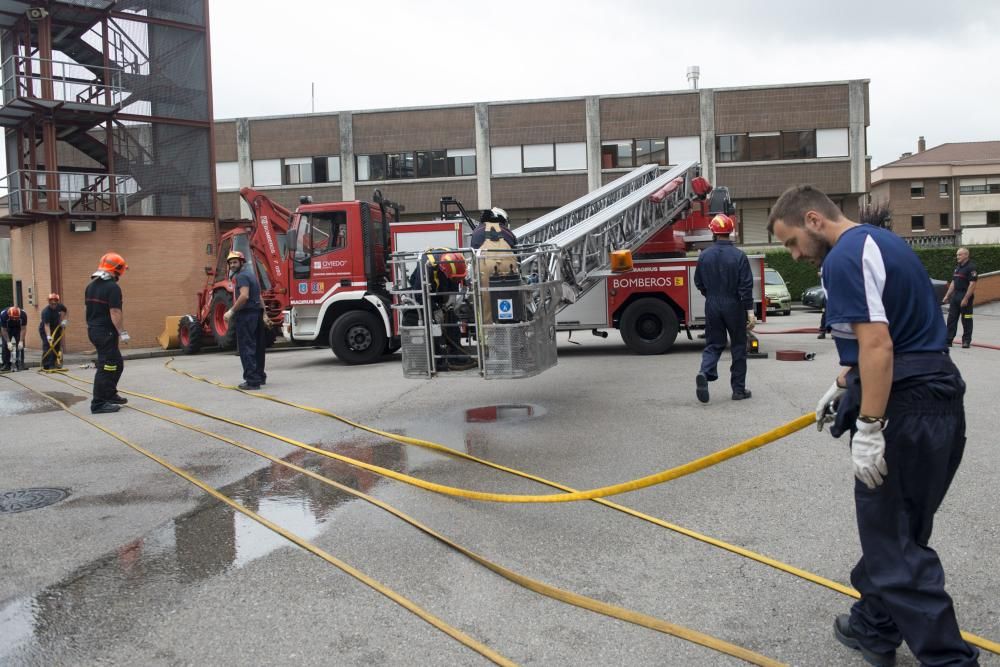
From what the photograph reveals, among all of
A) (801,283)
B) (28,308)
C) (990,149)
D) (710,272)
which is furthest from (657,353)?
(990,149)

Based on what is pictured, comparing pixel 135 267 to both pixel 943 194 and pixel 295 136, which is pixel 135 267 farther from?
pixel 943 194

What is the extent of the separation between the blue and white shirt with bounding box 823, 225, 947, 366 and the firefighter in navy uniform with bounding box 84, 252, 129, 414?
8.82m

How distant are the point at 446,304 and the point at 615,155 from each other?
29.0 m

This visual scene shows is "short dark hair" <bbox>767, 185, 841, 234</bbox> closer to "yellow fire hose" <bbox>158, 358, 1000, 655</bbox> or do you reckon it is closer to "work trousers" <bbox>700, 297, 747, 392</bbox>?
"yellow fire hose" <bbox>158, 358, 1000, 655</bbox>

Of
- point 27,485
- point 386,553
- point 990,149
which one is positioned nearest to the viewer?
point 386,553

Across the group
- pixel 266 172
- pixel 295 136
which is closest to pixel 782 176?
pixel 295 136

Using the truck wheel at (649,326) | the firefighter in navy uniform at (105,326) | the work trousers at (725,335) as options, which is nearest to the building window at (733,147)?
the truck wheel at (649,326)

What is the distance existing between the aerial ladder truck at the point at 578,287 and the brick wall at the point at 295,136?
2408cm

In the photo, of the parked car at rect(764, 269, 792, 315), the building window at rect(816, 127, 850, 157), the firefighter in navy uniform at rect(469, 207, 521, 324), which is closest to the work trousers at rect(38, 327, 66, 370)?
the firefighter in navy uniform at rect(469, 207, 521, 324)

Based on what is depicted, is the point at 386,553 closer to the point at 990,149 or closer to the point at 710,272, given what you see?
the point at 710,272

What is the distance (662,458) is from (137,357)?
16809 mm

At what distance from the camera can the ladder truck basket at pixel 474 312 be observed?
7840mm

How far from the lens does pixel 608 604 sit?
3.75 meters

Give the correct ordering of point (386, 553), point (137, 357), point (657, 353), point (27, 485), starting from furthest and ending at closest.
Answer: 1. point (137, 357)
2. point (657, 353)
3. point (27, 485)
4. point (386, 553)
